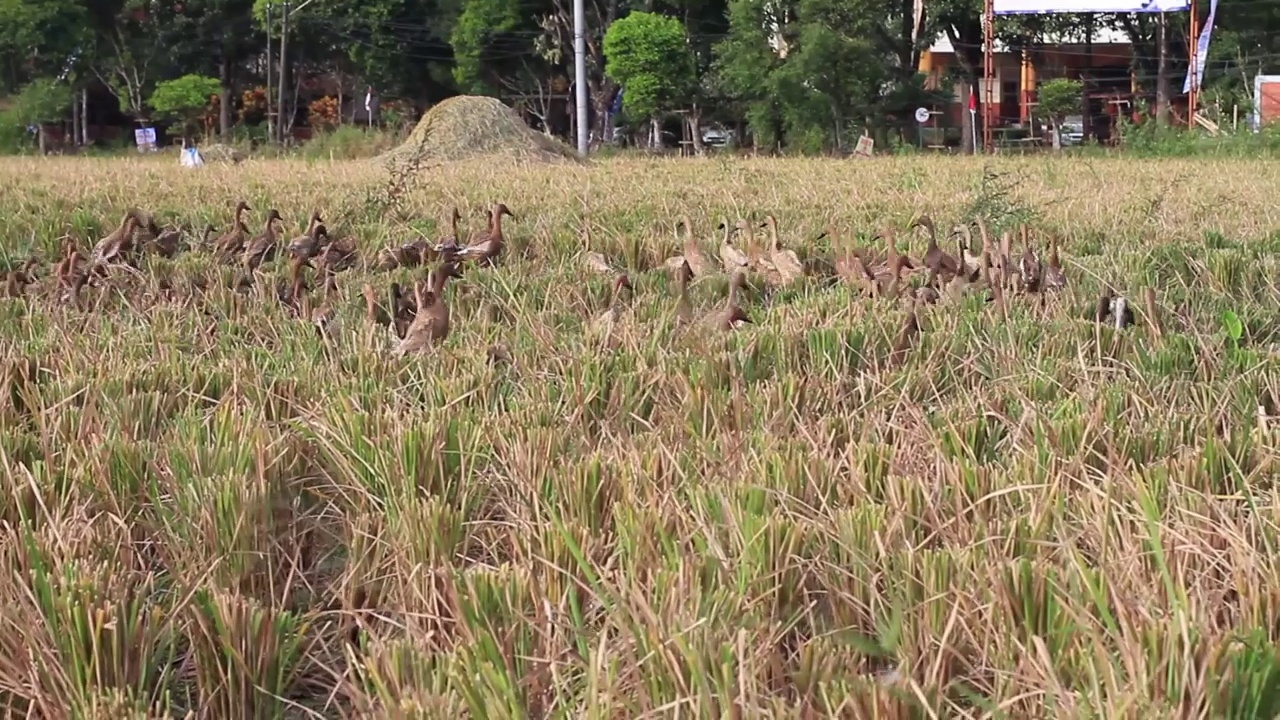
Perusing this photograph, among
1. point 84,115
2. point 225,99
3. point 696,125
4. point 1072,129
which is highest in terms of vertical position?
point 225,99

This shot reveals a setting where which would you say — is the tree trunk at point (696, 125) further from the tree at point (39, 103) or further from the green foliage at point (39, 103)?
the green foliage at point (39, 103)

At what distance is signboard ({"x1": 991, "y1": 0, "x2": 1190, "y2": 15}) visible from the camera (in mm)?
19594

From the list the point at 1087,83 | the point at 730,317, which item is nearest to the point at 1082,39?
the point at 1087,83

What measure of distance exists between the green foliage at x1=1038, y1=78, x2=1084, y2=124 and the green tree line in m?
1.41

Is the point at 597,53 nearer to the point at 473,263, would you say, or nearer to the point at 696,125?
the point at 696,125

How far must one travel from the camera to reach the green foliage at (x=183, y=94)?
27375 mm

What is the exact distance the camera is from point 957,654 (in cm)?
114

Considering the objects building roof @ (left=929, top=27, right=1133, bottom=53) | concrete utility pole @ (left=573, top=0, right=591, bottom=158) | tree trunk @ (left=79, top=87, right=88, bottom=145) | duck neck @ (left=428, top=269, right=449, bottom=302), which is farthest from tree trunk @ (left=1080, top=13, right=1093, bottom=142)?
tree trunk @ (left=79, top=87, right=88, bottom=145)

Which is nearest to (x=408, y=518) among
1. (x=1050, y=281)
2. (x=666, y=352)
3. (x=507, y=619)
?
(x=507, y=619)

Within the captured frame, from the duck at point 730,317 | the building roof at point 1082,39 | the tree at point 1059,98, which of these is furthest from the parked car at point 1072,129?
the duck at point 730,317

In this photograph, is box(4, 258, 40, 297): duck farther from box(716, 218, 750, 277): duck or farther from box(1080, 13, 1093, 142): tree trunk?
box(1080, 13, 1093, 142): tree trunk

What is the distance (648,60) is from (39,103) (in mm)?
13775

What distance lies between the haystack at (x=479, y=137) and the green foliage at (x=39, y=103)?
16512mm

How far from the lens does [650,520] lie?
142cm
